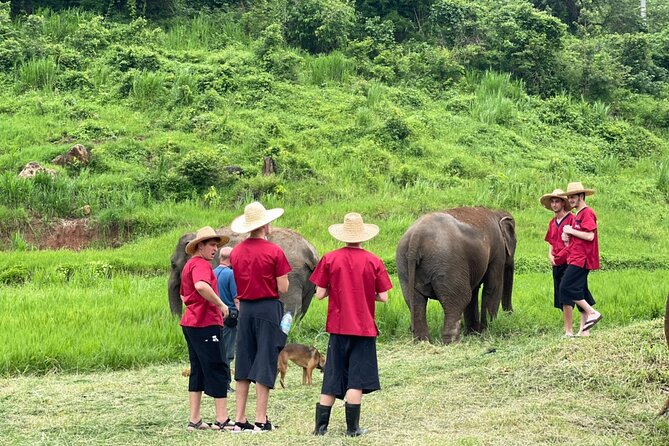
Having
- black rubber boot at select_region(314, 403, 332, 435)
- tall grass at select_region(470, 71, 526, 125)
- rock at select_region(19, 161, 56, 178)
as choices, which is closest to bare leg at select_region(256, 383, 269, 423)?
black rubber boot at select_region(314, 403, 332, 435)

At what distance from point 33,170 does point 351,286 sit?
14384 mm

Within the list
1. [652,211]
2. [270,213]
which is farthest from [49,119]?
[270,213]

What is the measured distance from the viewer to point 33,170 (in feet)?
67.3

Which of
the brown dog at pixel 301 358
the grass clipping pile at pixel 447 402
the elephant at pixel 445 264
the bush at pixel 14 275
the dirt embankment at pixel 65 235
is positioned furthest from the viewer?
the dirt embankment at pixel 65 235

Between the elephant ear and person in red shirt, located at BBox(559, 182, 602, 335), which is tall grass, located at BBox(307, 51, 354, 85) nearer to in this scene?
the elephant ear

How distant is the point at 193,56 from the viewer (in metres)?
28.4

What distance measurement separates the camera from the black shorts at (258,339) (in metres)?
7.74

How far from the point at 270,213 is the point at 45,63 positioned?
65.4 feet

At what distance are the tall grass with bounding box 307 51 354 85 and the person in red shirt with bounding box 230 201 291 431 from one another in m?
20.8

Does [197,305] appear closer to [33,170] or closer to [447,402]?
[447,402]

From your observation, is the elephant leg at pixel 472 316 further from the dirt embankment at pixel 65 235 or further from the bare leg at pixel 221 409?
the dirt embankment at pixel 65 235

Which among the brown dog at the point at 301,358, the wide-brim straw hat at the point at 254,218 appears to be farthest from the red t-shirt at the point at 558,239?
the wide-brim straw hat at the point at 254,218

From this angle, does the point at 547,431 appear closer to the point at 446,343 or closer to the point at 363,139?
the point at 446,343

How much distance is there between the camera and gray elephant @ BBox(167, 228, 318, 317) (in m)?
12.1
